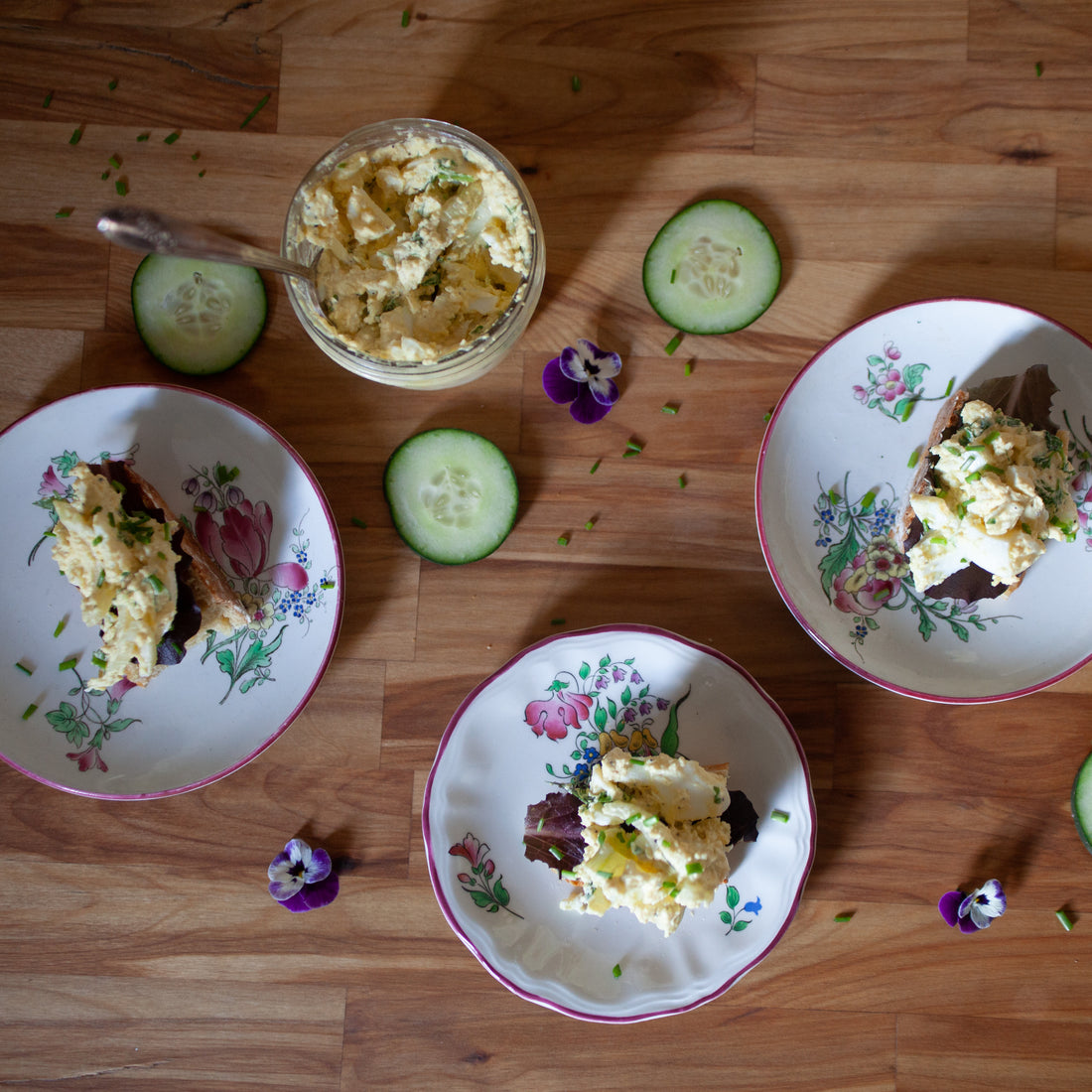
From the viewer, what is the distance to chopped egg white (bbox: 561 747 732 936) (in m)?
2.06

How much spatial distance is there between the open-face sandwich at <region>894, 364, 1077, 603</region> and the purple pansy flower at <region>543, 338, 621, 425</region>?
84 centimetres

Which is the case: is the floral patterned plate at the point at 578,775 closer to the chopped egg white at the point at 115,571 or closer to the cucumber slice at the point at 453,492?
the cucumber slice at the point at 453,492

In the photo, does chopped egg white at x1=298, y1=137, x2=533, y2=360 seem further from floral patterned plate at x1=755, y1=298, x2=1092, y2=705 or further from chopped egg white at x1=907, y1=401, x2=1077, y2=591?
chopped egg white at x1=907, y1=401, x2=1077, y2=591

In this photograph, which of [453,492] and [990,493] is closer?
[990,493]

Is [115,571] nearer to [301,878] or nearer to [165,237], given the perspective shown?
[165,237]

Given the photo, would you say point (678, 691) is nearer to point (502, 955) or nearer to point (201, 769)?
point (502, 955)

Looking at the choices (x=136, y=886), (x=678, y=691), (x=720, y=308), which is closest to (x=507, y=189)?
(x=720, y=308)

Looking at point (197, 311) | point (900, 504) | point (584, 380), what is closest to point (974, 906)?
point (900, 504)

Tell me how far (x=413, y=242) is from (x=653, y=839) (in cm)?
153

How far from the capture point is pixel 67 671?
2318mm

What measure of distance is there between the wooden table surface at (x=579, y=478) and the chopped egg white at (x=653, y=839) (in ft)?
1.41

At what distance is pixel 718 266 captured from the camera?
92.0 inches

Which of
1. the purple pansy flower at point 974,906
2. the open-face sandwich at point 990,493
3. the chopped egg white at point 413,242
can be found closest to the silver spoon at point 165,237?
the chopped egg white at point 413,242

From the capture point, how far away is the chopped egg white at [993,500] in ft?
6.74
